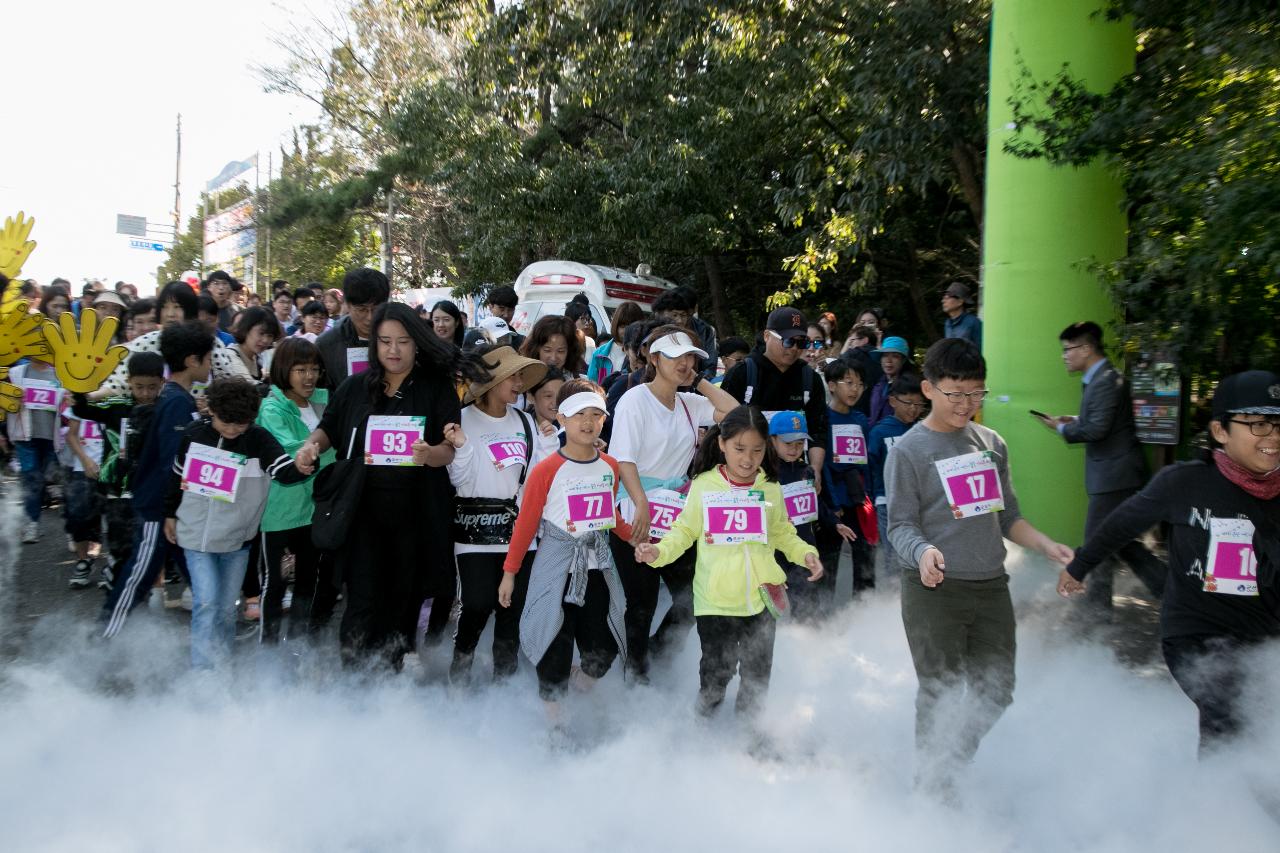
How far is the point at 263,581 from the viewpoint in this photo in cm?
602

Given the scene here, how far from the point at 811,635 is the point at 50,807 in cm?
430

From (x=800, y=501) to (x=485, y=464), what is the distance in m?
1.80

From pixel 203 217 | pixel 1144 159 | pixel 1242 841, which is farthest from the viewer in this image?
pixel 203 217

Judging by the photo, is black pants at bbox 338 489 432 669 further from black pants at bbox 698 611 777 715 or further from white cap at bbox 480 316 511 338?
white cap at bbox 480 316 511 338

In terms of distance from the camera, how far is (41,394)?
27.1 feet

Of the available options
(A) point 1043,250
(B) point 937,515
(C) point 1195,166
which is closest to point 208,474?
(B) point 937,515

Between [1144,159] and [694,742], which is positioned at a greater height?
[1144,159]

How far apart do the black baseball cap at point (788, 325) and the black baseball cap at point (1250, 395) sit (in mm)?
2859

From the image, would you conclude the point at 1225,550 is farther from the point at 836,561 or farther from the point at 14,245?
the point at 14,245

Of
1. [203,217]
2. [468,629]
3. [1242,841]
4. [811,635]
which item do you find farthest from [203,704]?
[203,217]

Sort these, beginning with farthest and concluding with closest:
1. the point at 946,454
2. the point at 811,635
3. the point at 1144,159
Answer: the point at 811,635 → the point at 1144,159 → the point at 946,454

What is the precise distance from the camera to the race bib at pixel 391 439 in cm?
511

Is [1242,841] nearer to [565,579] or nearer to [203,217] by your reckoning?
[565,579]

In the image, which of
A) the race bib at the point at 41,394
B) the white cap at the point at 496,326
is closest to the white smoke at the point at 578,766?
the race bib at the point at 41,394
